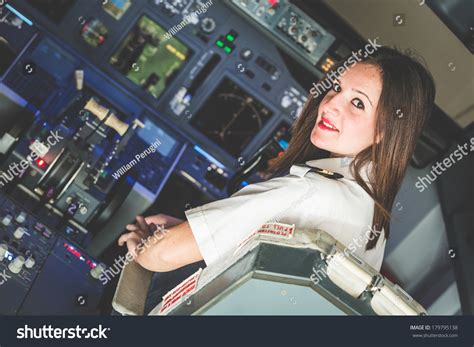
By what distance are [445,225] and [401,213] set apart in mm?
235

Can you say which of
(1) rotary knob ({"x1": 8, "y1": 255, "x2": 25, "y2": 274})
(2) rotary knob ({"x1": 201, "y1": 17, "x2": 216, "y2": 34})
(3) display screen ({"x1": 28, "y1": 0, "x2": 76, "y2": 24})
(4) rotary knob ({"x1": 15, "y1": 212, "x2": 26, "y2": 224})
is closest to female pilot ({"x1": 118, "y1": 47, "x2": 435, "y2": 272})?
(1) rotary knob ({"x1": 8, "y1": 255, "x2": 25, "y2": 274})

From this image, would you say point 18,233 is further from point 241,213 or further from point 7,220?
point 241,213

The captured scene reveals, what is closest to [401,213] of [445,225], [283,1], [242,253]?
[445,225]

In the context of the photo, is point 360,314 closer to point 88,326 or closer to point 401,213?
point 88,326

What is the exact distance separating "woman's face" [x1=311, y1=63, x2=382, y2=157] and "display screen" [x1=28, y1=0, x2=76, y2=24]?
1700 millimetres

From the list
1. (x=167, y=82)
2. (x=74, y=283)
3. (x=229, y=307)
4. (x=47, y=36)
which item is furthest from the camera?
(x=167, y=82)

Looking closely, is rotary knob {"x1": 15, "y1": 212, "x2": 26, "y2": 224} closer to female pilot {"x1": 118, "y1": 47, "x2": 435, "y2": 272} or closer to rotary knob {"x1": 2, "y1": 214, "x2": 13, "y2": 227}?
rotary knob {"x1": 2, "y1": 214, "x2": 13, "y2": 227}

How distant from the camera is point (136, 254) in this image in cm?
212

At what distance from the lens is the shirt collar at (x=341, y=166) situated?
2.06 meters

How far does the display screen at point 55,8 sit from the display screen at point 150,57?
1.03 ft

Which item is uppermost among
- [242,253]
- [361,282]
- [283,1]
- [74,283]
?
[283,1]

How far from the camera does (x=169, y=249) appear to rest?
6.50 ft

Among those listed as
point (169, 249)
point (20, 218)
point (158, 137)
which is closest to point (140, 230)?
point (169, 249)

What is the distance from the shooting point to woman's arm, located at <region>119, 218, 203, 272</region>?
1960 millimetres
